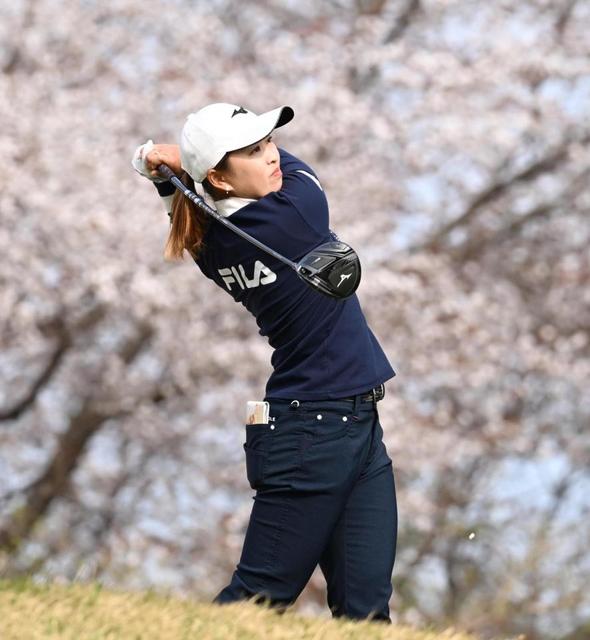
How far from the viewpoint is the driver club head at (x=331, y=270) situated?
11.8 feet

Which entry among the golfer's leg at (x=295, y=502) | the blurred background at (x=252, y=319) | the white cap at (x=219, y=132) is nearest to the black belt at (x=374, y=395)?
the golfer's leg at (x=295, y=502)

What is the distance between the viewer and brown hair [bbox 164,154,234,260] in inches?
152

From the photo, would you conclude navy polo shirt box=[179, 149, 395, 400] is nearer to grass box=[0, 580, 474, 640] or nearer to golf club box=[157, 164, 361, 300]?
golf club box=[157, 164, 361, 300]

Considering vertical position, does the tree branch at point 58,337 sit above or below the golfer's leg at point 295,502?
below

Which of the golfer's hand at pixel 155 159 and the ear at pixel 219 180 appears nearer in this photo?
the ear at pixel 219 180

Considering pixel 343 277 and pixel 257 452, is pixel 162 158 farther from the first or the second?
pixel 257 452

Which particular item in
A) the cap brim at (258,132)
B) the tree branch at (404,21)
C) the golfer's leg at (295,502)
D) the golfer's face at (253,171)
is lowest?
the tree branch at (404,21)

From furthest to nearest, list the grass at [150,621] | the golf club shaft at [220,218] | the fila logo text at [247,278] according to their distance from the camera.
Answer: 1. the fila logo text at [247,278]
2. the golf club shaft at [220,218]
3. the grass at [150,621]

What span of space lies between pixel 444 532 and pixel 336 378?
20.1 feet

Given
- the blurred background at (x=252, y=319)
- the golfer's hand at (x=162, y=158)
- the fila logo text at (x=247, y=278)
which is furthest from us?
the blurred background at (x=252, y=319)

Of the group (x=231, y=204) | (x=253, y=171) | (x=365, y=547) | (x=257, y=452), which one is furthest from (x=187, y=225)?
(x=365, y=547)

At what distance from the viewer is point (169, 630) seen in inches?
142

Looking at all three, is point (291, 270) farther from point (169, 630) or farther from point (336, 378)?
point (169, 630)

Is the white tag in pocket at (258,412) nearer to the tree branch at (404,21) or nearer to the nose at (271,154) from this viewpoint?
Result: the nose at (271,154)
